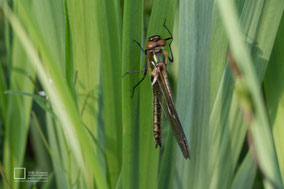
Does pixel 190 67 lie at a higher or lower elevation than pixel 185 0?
lower

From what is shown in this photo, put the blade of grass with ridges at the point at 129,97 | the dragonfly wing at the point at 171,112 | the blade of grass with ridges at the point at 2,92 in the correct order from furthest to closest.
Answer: the blade of grass with ridges at the point at 2,92
the dragonfly wing at the point at 171,112
the blade of grass with ridges at the point at 129,97

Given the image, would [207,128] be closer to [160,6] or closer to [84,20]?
[160,6]

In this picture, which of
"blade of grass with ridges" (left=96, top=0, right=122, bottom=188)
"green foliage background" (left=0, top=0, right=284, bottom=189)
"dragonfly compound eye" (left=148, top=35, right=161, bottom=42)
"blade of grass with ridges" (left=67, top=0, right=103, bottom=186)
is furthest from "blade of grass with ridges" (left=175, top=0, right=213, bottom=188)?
"blade of grass with ridges" (left=67, top=0, right=103, bottom=186)

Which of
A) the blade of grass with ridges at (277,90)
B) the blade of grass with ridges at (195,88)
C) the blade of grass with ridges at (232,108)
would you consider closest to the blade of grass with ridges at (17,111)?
the blade of grass with ridges at (195,88)

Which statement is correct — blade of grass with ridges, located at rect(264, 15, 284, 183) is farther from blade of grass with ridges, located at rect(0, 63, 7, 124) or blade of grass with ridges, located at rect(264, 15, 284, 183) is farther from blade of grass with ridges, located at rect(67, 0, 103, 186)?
blade of grass with ridges, located at rect(0, 63, 7, 124)

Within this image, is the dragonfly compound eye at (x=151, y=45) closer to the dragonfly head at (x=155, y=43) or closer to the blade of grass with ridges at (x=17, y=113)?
the dragonfly head at (x=155, y=43)

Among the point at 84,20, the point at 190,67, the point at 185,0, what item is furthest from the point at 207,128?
the point at 84,20
